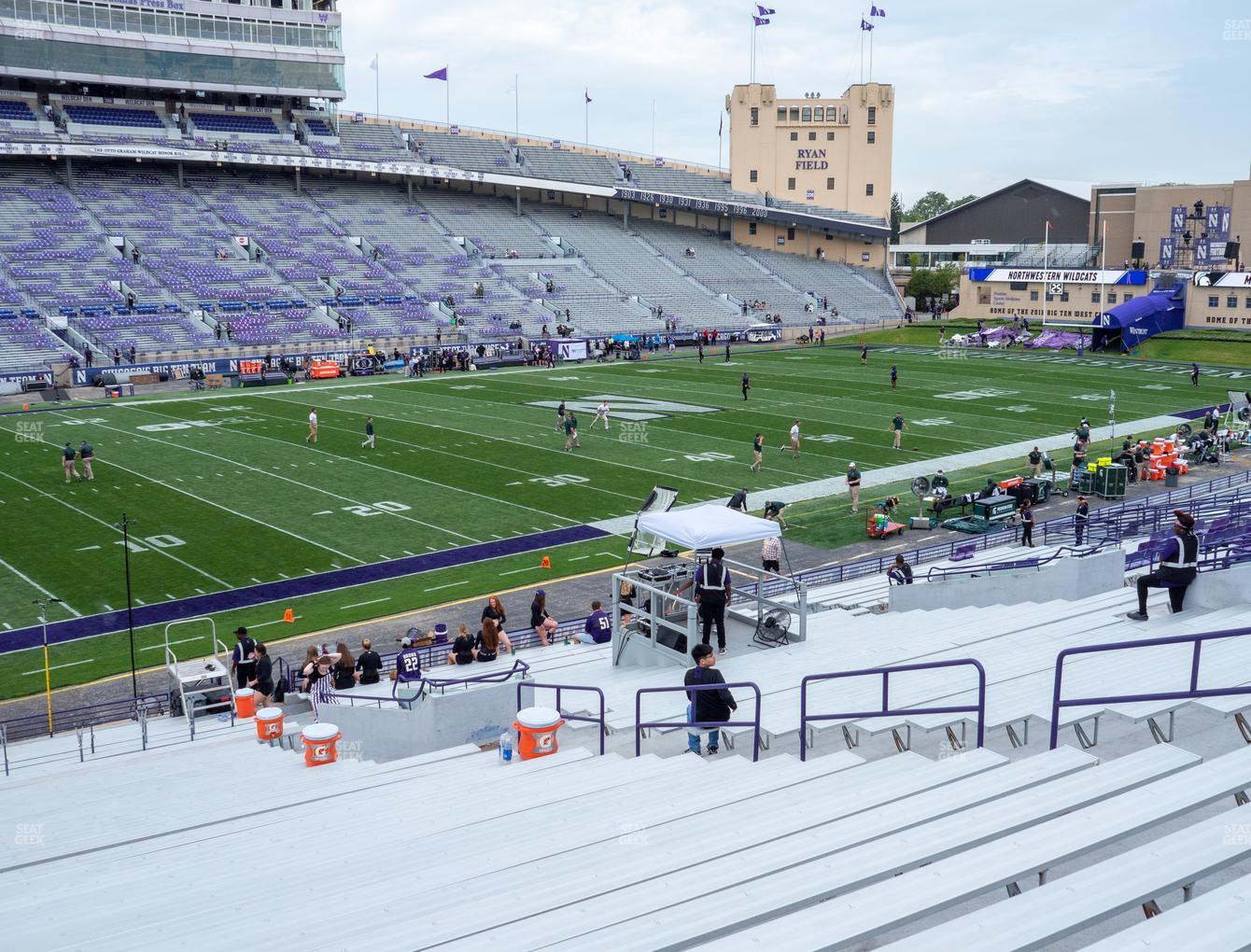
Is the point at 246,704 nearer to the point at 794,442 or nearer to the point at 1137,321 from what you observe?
the point at 794,442

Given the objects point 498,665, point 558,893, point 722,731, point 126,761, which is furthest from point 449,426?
point 558,893

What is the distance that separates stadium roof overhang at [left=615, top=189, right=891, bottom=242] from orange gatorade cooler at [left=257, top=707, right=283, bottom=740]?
76.9 metres

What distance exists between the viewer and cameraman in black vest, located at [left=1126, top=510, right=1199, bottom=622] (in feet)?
35.0

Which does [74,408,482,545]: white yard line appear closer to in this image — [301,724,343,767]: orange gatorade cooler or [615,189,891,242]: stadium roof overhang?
[301,724,343,767]: orange gatorade cooler

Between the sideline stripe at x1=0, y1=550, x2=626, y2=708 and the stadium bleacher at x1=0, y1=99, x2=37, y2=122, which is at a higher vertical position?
the stadium bleacher at x1=0, y1=99, x2=37, y2=122

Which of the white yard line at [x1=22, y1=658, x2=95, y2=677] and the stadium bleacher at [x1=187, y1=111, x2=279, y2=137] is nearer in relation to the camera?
A: the white yard line at [x1=22, y1=658, x2=95, y2=677]

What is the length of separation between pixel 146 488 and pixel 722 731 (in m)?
24.6

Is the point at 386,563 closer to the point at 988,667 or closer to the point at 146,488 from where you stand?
the point at 146,488

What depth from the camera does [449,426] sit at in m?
39.1

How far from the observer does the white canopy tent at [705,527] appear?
13.3 metres

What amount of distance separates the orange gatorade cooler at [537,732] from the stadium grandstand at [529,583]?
0.03 m

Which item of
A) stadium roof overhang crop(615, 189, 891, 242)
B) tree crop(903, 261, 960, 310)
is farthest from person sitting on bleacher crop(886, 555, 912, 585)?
tree crop(903, 261, 960, 310)

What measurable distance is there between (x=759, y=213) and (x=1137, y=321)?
3452 centimetres

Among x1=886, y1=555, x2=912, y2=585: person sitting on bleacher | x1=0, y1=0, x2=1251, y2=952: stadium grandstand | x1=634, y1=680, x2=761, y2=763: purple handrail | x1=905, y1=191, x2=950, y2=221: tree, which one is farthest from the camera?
x1=905, y1=191, x2=950, y2=221: tree
